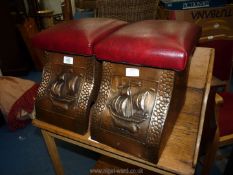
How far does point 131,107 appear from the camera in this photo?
29.0 inches

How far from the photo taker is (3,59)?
2.80 m

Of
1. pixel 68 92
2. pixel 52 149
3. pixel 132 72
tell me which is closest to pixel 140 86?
pixel 132 72

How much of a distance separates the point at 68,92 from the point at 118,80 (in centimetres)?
23

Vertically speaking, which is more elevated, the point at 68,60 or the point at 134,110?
the point at 68,60

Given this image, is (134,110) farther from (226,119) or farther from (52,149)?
(226,119)

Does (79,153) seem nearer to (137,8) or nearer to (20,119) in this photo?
(20,119)

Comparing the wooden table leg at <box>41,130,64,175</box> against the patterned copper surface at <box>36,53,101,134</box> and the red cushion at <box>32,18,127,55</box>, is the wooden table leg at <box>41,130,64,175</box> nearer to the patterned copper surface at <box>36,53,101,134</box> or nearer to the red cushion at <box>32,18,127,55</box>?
the patterned copper surface at <box>36,53,101,134</box>

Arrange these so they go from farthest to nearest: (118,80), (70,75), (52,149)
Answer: (52,149), (70,75), (118,80)

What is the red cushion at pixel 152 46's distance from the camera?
2.16ft

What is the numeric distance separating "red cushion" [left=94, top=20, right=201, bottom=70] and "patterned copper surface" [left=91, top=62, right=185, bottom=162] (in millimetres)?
45

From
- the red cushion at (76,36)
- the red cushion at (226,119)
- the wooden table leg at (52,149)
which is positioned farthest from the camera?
the red cushion at (226,119)

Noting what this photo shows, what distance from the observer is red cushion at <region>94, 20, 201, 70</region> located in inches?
25.9

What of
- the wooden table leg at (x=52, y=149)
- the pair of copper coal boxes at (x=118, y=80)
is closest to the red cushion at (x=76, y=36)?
the pair of copper coal boxes at (x=118, y=80)

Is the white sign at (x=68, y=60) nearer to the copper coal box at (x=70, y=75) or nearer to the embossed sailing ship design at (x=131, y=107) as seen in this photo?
the copper coal box at (x=70, y=75)
